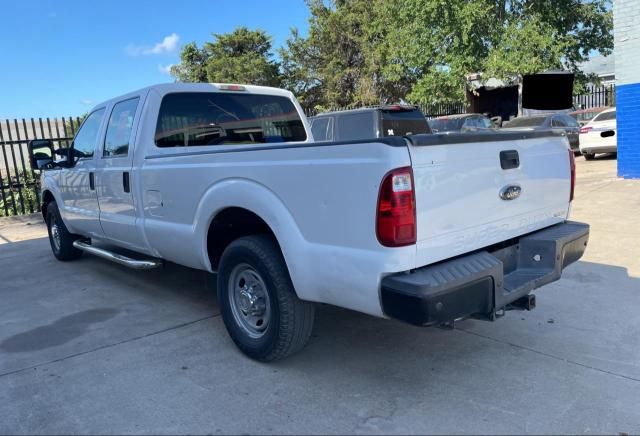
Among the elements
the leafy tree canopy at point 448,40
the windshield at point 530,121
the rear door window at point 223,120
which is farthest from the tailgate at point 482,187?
the leafy tree canopy at point 448,40

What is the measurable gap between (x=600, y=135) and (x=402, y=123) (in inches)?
361

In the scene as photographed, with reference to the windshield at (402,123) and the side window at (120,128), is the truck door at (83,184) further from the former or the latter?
the windshield at (402,123)

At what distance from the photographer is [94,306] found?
204 inches

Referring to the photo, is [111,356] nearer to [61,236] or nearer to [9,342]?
[9,342]

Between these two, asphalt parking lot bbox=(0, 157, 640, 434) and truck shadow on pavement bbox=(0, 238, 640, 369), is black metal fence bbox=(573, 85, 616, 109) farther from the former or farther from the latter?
asphalt parking lot bbox=(0, 157, 640, 434)

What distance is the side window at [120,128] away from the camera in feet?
16.5

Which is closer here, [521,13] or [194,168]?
[194,168]

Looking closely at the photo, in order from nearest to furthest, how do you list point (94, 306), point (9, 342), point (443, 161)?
point (443, 161) → point (9, 342) → point (94, 306)

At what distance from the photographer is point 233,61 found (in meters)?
36.2

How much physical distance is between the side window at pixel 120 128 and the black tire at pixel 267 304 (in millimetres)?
1948

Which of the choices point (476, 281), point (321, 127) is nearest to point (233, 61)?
point (321, 127)

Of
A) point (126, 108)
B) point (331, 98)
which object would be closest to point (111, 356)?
point (126, 108)

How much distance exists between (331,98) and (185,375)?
30266 mm

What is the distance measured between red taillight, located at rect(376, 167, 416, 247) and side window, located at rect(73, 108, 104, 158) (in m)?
4.11
